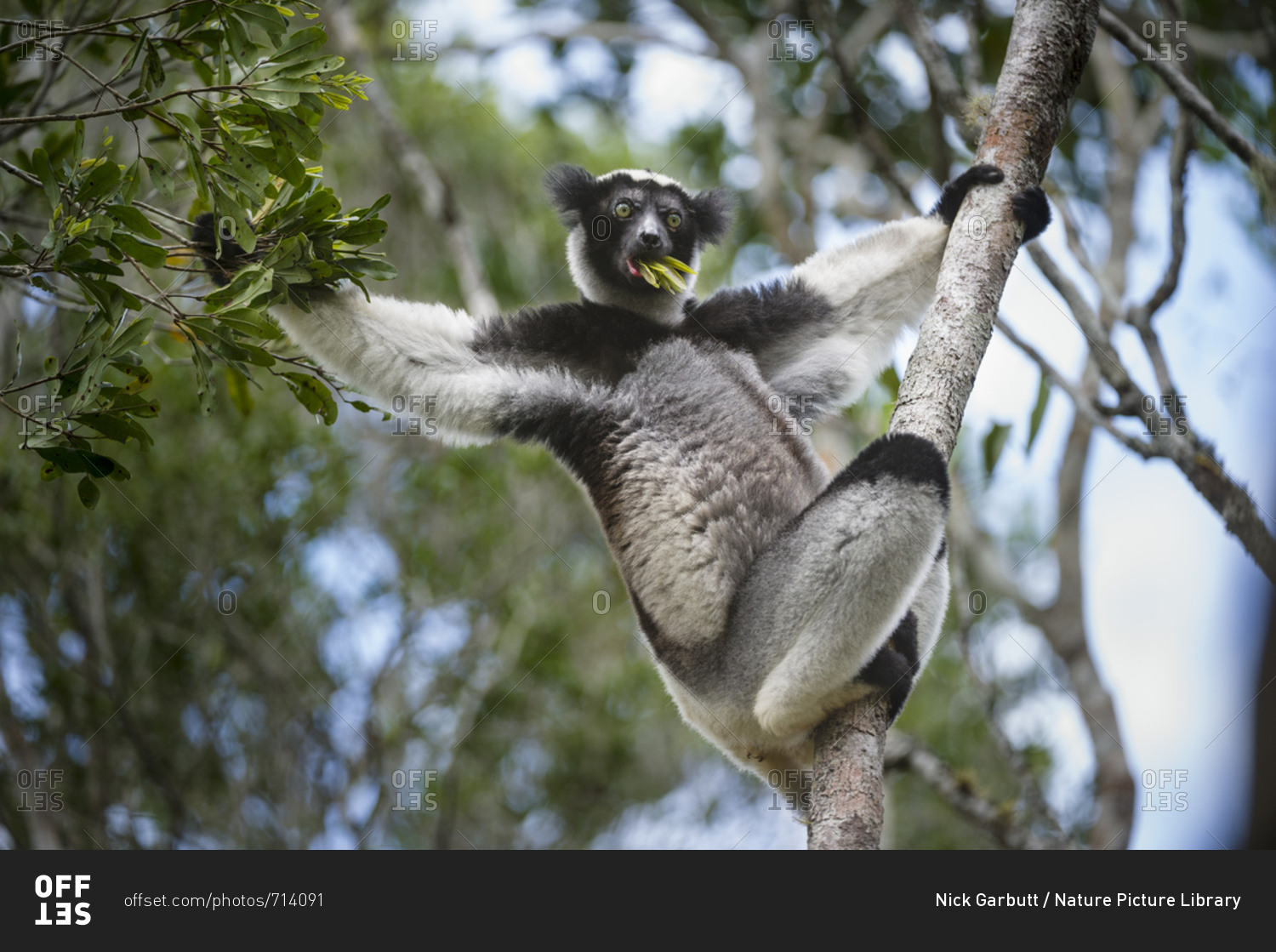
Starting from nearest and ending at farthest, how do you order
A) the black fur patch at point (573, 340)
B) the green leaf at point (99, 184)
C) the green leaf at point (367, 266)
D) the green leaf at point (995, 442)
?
the green leaf at point (99, 184), the green leaf at point (367, 266), the black fur patch at point (573, 340), the green leaf at point (995, 442)

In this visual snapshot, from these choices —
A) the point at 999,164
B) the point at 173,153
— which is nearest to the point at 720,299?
the point at 999,164

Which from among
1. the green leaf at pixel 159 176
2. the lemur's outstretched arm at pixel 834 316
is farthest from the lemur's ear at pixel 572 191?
the green leaf at pixel 159 176

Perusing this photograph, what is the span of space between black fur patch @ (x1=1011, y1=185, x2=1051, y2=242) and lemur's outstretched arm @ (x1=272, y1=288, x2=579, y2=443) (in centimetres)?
164

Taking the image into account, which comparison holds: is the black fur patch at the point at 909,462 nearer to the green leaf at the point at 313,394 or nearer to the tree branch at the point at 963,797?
the green leaf at the point at 313,394

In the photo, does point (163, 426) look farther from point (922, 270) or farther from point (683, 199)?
Result: point (922, 270)

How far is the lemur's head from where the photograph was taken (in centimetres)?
395

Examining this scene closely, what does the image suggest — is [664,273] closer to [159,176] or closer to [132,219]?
[159,176]

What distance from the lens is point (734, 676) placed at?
10.5 ft

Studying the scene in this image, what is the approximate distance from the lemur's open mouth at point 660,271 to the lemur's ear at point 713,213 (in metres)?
0.53

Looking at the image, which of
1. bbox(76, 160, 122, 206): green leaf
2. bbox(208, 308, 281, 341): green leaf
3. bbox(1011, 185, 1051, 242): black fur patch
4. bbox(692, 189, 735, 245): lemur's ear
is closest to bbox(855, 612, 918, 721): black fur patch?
bbox(1011, 185, 1051, 242): black fur patch

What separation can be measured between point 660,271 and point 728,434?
2.30ft

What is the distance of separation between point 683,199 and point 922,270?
113 cm

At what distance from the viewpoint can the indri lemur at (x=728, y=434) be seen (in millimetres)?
2877

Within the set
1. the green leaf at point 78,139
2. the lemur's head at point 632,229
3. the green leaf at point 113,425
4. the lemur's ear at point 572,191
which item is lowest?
the green leaf at point 113,425
